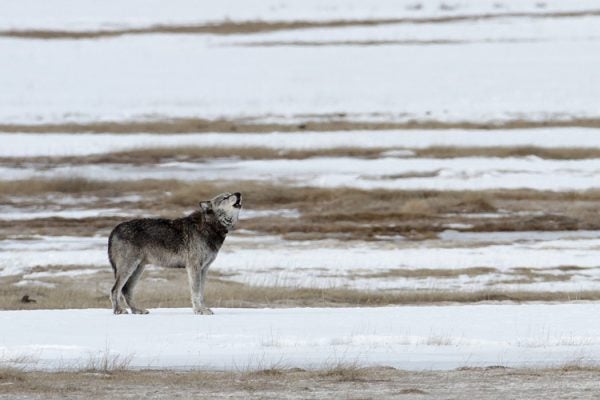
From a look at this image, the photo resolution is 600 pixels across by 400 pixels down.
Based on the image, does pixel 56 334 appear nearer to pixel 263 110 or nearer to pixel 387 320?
pixel 387 320

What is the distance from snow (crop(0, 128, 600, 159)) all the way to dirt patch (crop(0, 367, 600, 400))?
88.9 ft

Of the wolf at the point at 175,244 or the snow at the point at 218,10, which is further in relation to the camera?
the snow at the point at 218,10

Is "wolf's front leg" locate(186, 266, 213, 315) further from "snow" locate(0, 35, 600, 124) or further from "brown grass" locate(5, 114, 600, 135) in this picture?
Answer: "snow" locate(0, 35, 600, 124)

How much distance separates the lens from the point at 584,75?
53000 mm

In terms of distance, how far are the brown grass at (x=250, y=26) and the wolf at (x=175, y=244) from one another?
5310 cm

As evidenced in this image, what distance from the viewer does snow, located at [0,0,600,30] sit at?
228 feet

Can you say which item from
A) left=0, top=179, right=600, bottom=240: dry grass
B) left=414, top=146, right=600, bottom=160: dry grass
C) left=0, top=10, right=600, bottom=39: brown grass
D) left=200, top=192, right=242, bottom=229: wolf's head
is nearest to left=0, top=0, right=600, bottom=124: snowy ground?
left=0, top=10, right=600, bottom=39: brown grass

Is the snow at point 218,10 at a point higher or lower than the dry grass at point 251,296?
higher

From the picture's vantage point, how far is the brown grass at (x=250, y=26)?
6638 centimetres

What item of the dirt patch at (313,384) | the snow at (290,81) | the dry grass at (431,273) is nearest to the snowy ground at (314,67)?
the snow at (290,81)

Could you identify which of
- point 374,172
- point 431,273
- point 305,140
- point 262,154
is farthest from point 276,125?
point 431,273

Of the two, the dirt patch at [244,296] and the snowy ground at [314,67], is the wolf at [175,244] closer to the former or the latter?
the dirt patch at [244,296]

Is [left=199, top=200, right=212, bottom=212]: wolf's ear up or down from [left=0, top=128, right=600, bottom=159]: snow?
up

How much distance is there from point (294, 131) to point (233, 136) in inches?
91.4
